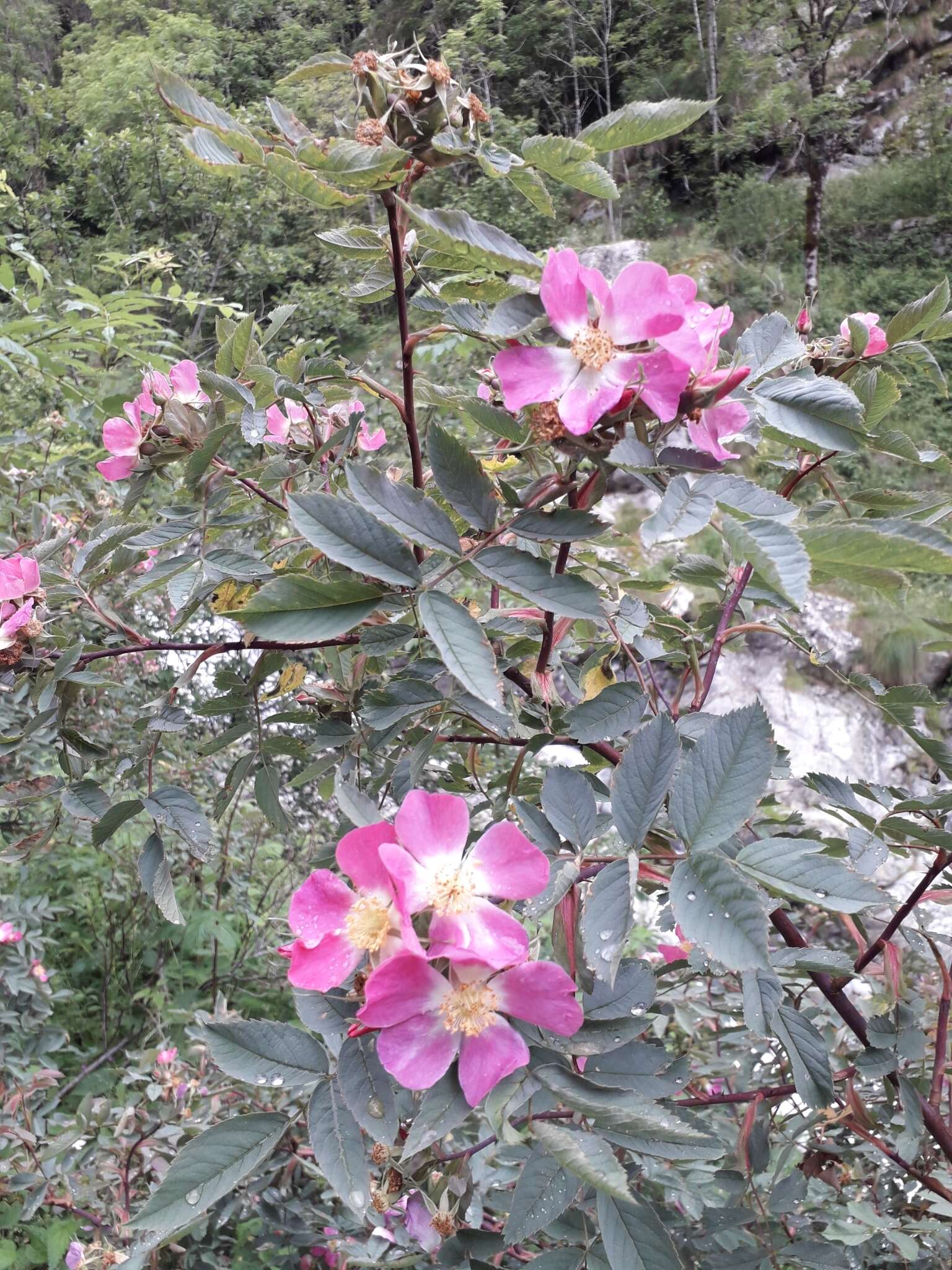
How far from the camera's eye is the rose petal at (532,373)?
329 mm

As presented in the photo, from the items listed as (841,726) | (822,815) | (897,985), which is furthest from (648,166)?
(897,985)

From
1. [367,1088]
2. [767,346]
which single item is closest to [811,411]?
[767,346]

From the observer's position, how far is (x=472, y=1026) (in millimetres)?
307

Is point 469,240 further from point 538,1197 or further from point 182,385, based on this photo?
point 538,1197

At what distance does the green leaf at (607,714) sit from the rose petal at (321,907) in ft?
0.48

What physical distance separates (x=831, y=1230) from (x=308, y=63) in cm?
80

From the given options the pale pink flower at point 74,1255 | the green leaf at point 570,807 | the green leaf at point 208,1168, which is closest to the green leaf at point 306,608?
the green leaf at point 570,807

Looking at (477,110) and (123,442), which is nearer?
(477,110)

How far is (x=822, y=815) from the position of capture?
106 inches

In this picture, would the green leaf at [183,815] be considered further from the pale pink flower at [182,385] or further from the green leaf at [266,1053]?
the pale pink flower at [182,385]

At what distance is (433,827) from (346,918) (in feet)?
0.17

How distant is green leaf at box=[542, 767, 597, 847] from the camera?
14.6 inches

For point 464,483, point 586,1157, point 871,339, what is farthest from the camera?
point 871,339

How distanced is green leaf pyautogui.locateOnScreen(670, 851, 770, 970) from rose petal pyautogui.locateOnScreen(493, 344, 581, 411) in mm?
202
